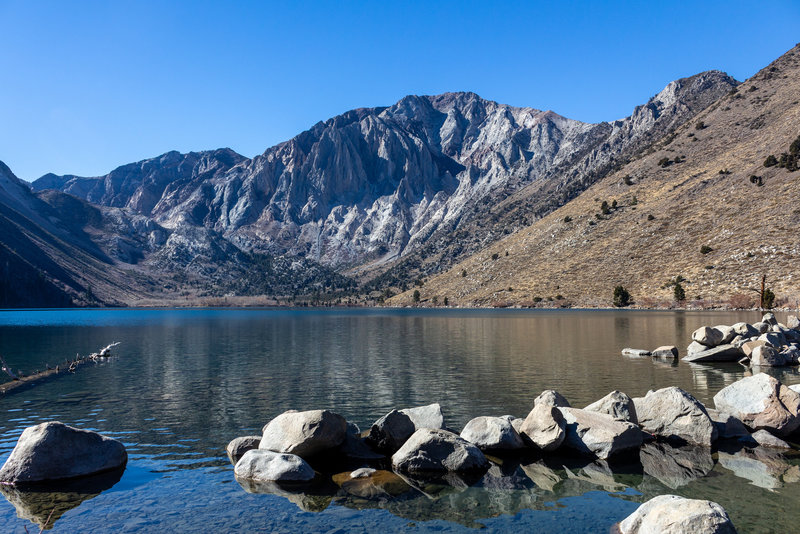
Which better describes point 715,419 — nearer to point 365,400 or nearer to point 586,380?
point 586,380

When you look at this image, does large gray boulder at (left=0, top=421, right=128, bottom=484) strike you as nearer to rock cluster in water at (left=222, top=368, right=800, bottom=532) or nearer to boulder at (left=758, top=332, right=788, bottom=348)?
rock cluster in water at (left=222, top=368, right=800, bottom=532)

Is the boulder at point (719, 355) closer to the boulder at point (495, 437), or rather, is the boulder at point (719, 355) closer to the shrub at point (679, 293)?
the boulder at point (495, 437)

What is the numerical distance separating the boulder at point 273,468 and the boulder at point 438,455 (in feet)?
12.8

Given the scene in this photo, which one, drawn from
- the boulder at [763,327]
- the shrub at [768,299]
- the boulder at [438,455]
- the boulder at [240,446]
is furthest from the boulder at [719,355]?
the shrub at [768,299]

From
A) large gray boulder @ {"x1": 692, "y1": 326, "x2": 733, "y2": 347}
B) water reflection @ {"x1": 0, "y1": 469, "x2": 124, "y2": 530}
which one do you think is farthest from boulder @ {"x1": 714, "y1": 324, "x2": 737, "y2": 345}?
water reflection @ {"x1": 0, "y1": 469, "x2": 124, "y2": 530}

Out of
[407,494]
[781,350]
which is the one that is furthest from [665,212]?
[407,494]

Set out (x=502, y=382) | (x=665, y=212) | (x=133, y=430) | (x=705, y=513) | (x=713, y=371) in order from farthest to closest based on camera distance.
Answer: (x=665, y=212)
(x=713, y=371)
(x=502, y=382)
(x=133, y=430)
(x=705, y=513)

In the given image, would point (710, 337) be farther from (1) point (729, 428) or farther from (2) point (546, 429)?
(2) point (546, 429)

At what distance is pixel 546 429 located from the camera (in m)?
22.7

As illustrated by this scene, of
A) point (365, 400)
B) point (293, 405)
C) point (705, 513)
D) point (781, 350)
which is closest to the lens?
point (705, 513)

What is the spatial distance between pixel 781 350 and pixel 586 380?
2394 centimetres

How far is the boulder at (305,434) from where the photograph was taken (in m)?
21.6

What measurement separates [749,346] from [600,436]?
38.9 meters

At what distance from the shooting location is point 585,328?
92.1 meters
